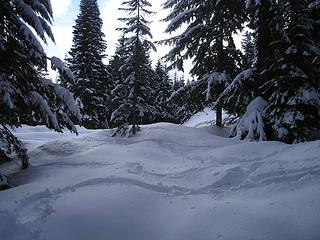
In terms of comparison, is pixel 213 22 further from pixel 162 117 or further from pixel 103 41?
pixel 162 117

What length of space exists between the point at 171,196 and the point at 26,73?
596 cm

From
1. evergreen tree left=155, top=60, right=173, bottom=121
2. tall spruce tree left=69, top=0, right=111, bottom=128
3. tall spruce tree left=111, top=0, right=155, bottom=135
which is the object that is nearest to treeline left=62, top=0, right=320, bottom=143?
tall spruce tree left=111, top=0, right=155, bottom=135

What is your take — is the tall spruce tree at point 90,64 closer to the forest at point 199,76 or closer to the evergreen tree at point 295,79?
the forest at point 199,76

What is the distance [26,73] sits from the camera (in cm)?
996

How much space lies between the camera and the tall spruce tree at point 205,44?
650 inches

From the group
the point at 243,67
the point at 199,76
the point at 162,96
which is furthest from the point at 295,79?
the point at 162,96

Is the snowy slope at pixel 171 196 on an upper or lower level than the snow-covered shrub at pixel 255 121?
lower

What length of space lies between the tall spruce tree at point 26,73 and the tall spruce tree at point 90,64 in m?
16.5

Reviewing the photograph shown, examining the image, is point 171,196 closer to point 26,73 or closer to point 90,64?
point 26,73

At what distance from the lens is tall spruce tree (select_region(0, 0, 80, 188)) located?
944 cm

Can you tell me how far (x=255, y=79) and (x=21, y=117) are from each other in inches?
356

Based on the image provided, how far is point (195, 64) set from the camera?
64.7ft

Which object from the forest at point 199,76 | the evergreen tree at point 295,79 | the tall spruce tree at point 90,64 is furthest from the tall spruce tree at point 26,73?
the tall spruce tree at point 90,64

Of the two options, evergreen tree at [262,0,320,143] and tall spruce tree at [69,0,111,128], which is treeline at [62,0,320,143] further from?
tall spruce tree at [69,0,111,128]
